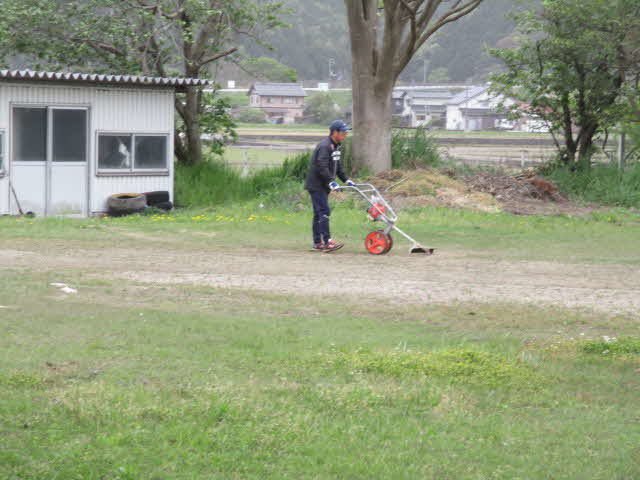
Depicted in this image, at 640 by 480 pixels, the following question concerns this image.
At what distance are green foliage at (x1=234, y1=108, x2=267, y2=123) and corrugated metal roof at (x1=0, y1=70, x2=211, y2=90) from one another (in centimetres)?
5793

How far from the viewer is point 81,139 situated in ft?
63.4

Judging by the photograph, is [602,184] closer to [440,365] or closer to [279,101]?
[440,365]

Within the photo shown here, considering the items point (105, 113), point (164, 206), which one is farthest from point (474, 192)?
point (105, 113)

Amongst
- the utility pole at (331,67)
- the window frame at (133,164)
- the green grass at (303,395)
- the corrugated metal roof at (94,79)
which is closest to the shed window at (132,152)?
the window frame at (133,164)

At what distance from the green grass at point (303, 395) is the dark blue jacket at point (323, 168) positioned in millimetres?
4827

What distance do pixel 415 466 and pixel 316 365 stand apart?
211 cm

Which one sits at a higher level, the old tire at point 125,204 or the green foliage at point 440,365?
the old tire at point 125,204

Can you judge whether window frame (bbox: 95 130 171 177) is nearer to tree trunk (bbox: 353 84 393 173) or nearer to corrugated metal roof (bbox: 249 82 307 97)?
tree trunk (bbox: 353 84 393 173)

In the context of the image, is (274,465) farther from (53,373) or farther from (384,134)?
(384,134)

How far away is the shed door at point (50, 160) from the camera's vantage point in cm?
1850

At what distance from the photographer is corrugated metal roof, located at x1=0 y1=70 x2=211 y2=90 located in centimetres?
1792

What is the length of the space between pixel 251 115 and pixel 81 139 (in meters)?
62.7

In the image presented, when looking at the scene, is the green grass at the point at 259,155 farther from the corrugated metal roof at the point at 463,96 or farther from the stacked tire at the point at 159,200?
the corrugated metal roof at the point at 463,96

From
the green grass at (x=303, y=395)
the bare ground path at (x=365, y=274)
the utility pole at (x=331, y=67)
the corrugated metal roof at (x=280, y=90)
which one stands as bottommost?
the green grass at (x=303, y=395)
